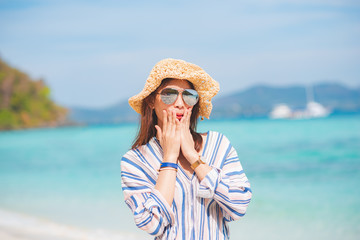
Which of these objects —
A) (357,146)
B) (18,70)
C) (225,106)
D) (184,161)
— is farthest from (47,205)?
(225,106)

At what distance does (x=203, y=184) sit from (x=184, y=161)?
189 mm

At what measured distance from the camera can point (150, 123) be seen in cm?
204

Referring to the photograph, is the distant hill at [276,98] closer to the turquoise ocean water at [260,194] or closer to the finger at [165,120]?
the turquoise ocean water at [260,194]

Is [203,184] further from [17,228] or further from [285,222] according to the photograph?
[285,222]

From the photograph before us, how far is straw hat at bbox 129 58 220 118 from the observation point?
75.0 inches

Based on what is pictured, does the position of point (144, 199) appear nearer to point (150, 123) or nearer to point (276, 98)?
point (150, 123)

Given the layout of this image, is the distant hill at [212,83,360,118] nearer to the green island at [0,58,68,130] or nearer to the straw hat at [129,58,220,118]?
the green island at [0,58,68,130]

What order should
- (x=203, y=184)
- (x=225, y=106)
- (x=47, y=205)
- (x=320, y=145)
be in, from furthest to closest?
(x=225, y=106) → (x=320, y=145) → (x=47, y=205) → (x=203, y=184)

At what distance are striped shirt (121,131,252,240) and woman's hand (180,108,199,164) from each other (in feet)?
0.22

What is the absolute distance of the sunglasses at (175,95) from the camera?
75.6 inches

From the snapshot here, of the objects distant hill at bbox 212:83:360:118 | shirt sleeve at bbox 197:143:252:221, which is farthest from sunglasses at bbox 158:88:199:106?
distant hill at bbox 212:83:360:118

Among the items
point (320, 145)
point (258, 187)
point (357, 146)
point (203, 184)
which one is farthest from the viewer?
point (320, 145)

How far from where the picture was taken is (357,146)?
18812 millimetres

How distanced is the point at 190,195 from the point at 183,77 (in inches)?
18.0
